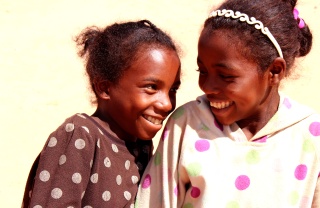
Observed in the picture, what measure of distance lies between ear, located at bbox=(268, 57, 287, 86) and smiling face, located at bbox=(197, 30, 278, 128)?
0.01m

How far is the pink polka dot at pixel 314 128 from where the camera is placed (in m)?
3.10

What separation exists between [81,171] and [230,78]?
738mm

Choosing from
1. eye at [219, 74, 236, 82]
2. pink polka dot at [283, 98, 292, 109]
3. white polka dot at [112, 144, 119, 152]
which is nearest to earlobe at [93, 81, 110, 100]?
white polka dot at [112, 144, 119, 152]

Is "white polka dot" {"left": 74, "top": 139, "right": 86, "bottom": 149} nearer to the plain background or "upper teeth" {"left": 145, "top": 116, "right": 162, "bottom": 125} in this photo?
"upper teeth" {"left": 145, "top": 116, "right": 162, "bottom": 125}

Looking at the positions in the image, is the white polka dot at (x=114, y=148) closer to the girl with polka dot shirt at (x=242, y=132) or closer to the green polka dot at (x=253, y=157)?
the girl with polka dot shirt at (x=242, y=132)

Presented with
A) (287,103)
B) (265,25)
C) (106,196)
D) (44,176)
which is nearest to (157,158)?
(106,196)

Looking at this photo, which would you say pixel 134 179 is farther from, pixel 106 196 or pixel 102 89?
pixel 102 89

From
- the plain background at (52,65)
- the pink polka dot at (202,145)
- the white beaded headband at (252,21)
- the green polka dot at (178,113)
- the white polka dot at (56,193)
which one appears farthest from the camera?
the plain background at (52,65)

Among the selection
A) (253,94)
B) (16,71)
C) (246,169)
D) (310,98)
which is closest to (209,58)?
(253,94)

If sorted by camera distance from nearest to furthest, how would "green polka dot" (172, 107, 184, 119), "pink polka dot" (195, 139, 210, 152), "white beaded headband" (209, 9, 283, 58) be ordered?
"white beaded headband" (209, 9, 283, 58) → "pink polka dot" (195, 139, 210, 152) → "green polka dot" (172, 107, 184, 119)

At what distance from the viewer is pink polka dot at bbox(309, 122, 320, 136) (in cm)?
310

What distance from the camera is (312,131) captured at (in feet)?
10.2

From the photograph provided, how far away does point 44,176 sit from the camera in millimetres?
2900

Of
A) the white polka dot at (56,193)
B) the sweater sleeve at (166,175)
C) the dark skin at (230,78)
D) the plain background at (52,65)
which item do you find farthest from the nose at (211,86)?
the plain background at (52,65)
